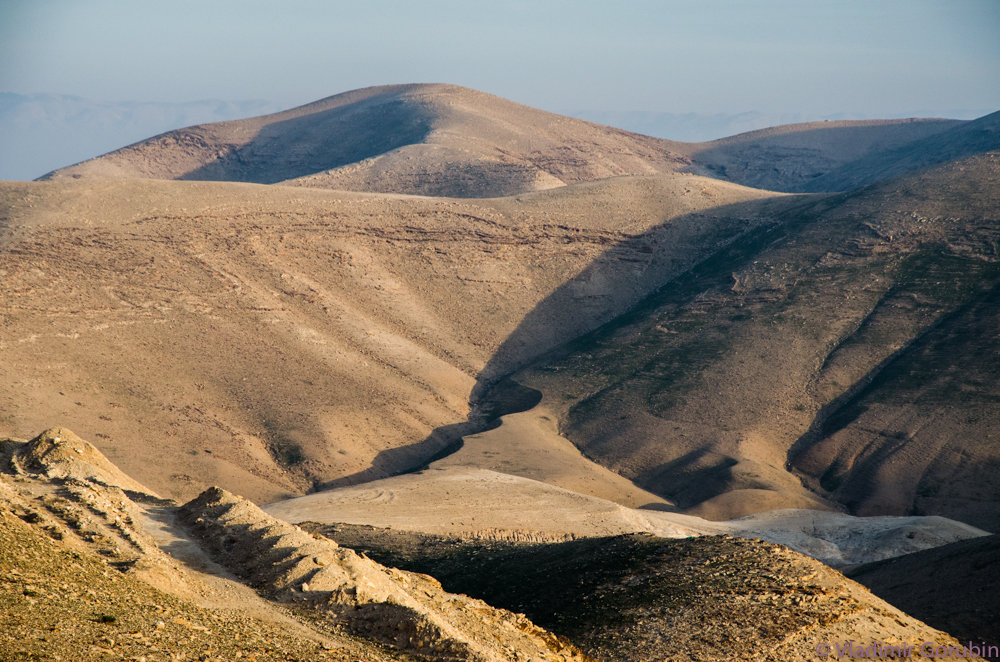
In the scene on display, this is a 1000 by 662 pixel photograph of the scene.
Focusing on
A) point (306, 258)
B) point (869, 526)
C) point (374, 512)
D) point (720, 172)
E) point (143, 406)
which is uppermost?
point (720, 172)

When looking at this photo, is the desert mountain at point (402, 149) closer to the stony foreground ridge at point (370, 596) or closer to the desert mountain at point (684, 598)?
the desert mountain at point (684, 598)

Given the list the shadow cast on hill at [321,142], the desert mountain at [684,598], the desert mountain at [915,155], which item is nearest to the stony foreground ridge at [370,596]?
the desert mountain at [684,598]

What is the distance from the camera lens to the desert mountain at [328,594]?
1188cm

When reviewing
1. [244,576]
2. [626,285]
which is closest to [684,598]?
[244,576]

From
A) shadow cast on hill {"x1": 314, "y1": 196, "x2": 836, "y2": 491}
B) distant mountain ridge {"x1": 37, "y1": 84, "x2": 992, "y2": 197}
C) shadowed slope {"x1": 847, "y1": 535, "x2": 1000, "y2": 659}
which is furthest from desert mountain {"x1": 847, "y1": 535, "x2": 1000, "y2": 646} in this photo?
distant mountain ridge {"x1": 37, "y1": 84, "x2": 992, "y2": 197}

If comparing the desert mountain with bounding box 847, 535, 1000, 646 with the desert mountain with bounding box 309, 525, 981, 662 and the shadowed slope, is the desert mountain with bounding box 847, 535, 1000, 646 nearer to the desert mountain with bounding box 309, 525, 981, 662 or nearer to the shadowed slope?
the shadowed slope

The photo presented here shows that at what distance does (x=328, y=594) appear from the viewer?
14.6m

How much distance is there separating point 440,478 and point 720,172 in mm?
95303

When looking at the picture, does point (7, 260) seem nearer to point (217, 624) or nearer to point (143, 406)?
Result: point (143, 406)

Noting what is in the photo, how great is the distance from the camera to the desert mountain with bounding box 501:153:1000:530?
129 feet

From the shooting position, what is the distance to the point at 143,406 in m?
40.4

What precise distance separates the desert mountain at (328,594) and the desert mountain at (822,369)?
20.0m

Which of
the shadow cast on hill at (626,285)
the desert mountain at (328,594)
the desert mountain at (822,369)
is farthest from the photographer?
the shadow cast on hill at (626,285)

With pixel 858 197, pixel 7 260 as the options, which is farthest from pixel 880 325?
pixel 7 260
